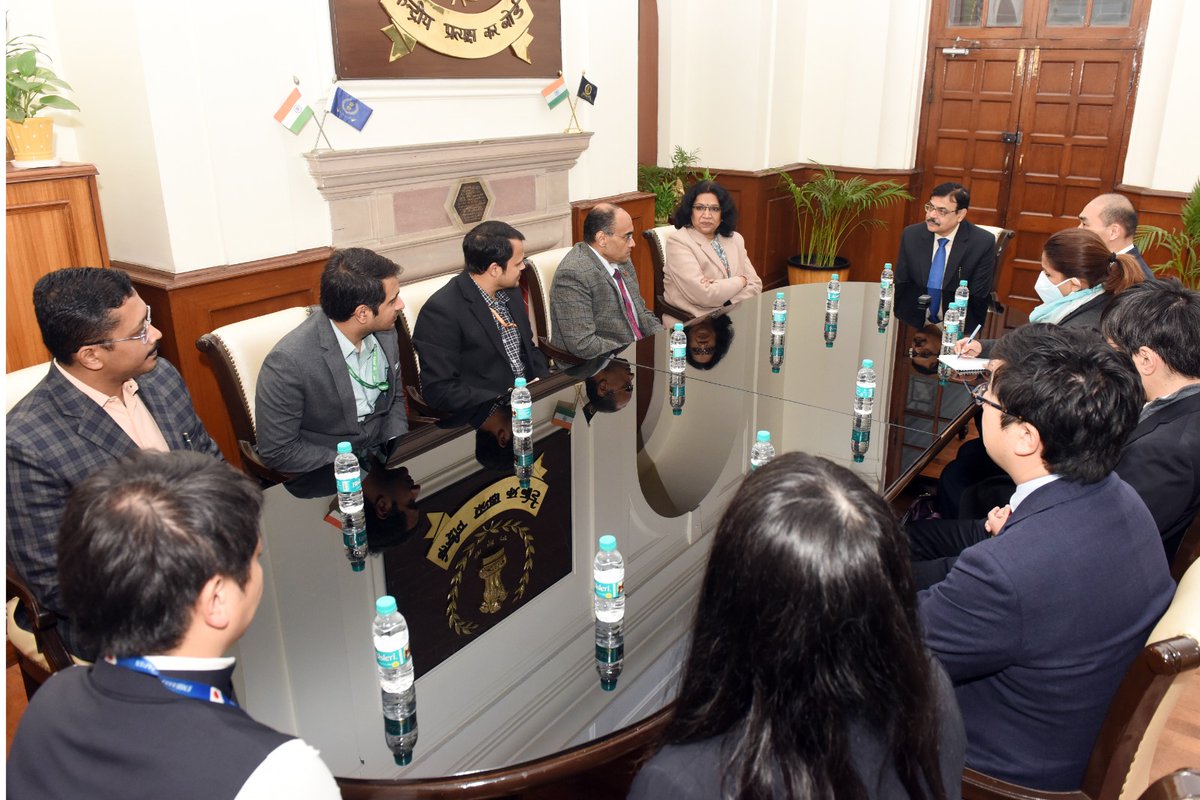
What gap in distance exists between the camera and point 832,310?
12.2ft

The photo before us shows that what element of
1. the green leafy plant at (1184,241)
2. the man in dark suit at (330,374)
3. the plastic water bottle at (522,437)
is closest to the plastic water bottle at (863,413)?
the plastic water bottle at (522,437)

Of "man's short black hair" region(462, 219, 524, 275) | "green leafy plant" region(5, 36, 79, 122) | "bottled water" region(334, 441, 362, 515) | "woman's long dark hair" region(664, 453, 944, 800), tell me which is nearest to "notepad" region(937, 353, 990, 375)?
"man's short black hair" region(462, 219, 524, 275)

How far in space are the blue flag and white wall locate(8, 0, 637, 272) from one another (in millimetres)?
40

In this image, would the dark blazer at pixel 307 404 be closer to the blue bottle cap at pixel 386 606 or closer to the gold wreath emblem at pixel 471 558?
the gold wreath emblem at pixel 471 558

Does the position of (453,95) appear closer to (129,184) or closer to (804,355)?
(129,184)

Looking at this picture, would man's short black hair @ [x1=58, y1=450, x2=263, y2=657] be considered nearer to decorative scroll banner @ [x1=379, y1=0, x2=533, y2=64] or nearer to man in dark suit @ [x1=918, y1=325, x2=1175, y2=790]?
man in dark suit @ [x1=918, y1=325, x2=1175, y2=790]

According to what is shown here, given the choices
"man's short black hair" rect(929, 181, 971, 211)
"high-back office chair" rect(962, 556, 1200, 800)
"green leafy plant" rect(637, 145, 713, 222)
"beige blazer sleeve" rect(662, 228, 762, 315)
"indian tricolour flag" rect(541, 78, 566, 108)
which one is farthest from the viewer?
"green leafy plant" rect(637, 145, 713, 222)

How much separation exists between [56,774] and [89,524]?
0.27 m

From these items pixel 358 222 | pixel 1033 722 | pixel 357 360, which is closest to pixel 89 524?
pixel 1033 722

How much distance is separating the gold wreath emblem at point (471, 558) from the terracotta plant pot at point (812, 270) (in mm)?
5075

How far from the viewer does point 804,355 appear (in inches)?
124

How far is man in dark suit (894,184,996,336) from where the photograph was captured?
423 cm

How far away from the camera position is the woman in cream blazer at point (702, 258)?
4.07 meters

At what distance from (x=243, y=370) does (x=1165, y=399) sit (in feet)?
7.88
